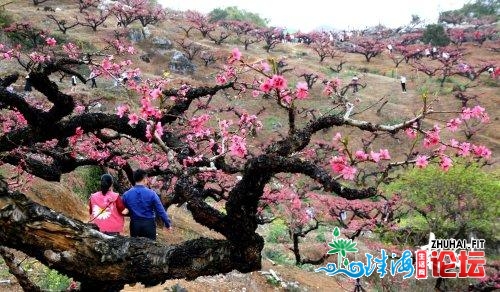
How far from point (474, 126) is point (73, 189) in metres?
26.2

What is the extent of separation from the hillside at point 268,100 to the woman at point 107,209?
304cm

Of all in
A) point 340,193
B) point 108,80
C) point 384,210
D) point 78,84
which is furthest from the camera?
point 108,80

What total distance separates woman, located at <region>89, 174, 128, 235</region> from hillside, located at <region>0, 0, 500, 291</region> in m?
3.04

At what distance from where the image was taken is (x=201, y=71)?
121 ft

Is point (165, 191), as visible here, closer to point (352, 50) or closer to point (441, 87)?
point (441, 87)

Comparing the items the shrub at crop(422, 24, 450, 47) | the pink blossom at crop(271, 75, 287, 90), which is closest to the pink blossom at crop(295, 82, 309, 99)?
the pink blossom at crop(271, 75, 287, 90)

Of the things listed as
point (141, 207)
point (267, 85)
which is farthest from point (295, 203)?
point (267, 85)

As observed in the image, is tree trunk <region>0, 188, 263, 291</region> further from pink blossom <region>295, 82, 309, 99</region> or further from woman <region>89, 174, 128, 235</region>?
woman <region>89, 174, 128, 235</region>

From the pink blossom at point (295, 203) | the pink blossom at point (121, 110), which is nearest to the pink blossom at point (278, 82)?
the pink blossom at point (121, 110)

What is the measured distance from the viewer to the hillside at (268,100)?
12.3 meters

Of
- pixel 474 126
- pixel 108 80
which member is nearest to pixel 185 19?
pixel 108 80

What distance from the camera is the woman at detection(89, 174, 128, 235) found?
5.75 m

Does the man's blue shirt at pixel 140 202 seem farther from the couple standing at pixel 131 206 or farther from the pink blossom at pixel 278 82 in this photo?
the pink blossom at pixel 278 82

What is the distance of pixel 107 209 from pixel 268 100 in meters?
28.8
